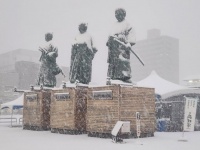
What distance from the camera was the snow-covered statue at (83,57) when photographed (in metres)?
16.7

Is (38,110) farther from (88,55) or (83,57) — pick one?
(88,55)

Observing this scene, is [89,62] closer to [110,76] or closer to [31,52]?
[110,76]

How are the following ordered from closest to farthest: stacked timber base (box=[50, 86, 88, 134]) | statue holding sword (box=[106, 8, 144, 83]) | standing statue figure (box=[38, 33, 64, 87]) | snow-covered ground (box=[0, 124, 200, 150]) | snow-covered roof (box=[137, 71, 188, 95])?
snow-covered ground (box=[0, 124, 200, 150]) < statue holding sword (box=[106, 8, 144, 83]) < stacked timber base (box=[50, 86, 88, 134]) < standing statue figure (box=[38, 33, 64, 87]) < snow-covered roof (box=[137, 71, 188, 95])

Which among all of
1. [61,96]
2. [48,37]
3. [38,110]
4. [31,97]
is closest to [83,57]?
[61,96]

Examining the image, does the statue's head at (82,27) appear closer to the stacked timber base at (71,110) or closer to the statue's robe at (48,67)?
the statue's robe at (48,67)

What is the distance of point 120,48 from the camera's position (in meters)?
14.3

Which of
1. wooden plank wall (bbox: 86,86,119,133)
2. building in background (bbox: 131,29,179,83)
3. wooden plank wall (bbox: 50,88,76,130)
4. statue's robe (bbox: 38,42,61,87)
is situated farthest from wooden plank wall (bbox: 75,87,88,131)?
building in background (bbox: 131,29,179,83)

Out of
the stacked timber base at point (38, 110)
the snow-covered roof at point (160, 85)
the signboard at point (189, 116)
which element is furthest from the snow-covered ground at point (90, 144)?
the snow-covered roof at point (160, 85)

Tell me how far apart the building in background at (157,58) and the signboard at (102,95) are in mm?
131025

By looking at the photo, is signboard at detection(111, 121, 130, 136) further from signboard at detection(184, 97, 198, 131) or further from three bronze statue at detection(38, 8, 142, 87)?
signboard at detection(184, 97, 198, 131)

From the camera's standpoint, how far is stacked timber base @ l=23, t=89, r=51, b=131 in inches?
734

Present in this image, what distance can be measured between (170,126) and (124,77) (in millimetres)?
6983

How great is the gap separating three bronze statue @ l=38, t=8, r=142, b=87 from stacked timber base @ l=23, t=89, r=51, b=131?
0.76 metres

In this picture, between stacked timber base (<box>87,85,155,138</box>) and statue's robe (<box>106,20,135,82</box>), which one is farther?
statue's robe (<box>106,20,135,82</box>)
